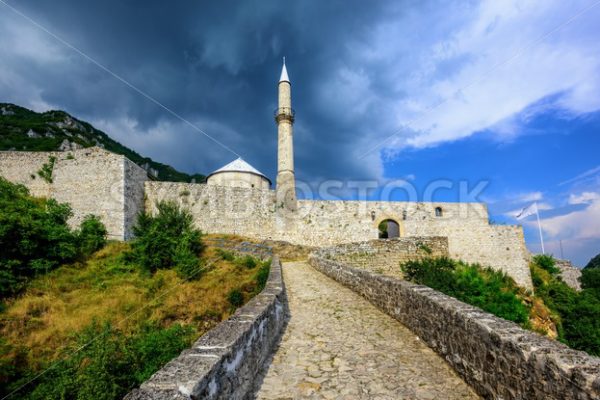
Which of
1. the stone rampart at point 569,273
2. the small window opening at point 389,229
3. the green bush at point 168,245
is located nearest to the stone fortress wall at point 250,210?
the small window opening at point 389,229

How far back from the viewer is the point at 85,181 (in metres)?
19.6

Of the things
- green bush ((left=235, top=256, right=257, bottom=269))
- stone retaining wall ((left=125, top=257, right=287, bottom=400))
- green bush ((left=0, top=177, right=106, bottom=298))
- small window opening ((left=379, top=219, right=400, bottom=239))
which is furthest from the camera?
small window opening ((left=379, top=219, right=400, bottom=239))

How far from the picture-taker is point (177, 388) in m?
2.04

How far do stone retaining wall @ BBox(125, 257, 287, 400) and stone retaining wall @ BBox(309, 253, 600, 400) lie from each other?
2.27m

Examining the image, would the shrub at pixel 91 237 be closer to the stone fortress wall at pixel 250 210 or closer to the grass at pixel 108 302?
the grass at pixel 108 302

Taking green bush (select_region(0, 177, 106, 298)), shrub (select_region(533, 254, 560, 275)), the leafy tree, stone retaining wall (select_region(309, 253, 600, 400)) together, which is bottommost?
the leafy tree

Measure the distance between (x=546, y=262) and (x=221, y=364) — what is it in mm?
35245

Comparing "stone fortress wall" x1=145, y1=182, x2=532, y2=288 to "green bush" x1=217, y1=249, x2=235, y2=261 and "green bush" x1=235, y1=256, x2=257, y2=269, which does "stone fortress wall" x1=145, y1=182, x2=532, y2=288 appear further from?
"green bush" x1=235, y1=256, x2=257, y2=269

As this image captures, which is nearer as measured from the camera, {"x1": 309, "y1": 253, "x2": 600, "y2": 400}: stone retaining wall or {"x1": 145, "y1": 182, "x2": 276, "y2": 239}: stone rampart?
{"x1": 309, "y1": 253, "x2": 600, "y2": 400}: stone retaining wall

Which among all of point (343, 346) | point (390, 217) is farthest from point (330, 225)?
point (343, 346)

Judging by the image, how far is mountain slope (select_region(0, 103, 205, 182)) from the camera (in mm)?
47469

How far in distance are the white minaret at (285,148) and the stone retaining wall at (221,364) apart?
19816 mm

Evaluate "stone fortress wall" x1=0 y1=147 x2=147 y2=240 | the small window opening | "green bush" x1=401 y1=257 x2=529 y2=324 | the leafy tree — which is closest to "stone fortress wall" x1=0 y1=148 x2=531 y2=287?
"stone fortress wall" x1=0 y1=147 x2=147 y2=240

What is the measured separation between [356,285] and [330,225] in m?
17.6
